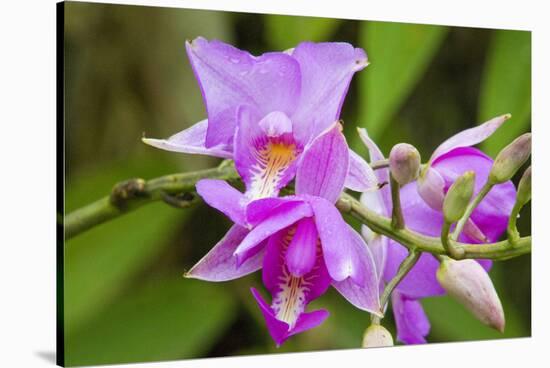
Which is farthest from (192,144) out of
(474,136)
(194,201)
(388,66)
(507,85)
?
(507,85)

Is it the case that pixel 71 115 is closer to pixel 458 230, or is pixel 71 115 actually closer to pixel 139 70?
pixel 139 70

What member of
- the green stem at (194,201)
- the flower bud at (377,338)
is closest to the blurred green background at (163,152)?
the green stem at (194,201)

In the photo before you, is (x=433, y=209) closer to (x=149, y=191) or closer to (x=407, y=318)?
(x=407, y=318)

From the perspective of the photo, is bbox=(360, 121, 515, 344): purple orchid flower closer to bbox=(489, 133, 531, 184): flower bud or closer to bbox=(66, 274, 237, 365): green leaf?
bbox=(489, 133, 531, 184): flower bud

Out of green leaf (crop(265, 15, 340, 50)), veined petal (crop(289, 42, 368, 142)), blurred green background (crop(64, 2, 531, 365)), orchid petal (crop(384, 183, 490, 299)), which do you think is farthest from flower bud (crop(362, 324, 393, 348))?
green leaf (crop(265, 15, 340, 50))

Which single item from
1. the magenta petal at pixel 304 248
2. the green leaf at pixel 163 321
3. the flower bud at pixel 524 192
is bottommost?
the green leaf at pixel 163 321

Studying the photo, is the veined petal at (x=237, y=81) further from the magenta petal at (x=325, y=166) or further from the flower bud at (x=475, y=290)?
the flower bud at (x=475, y=290)

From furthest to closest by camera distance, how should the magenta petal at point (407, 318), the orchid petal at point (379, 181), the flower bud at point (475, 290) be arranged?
the magenta petal at point (407, 318), the orchid petal at point (379, 181), the flower bud at point (475, 290)
